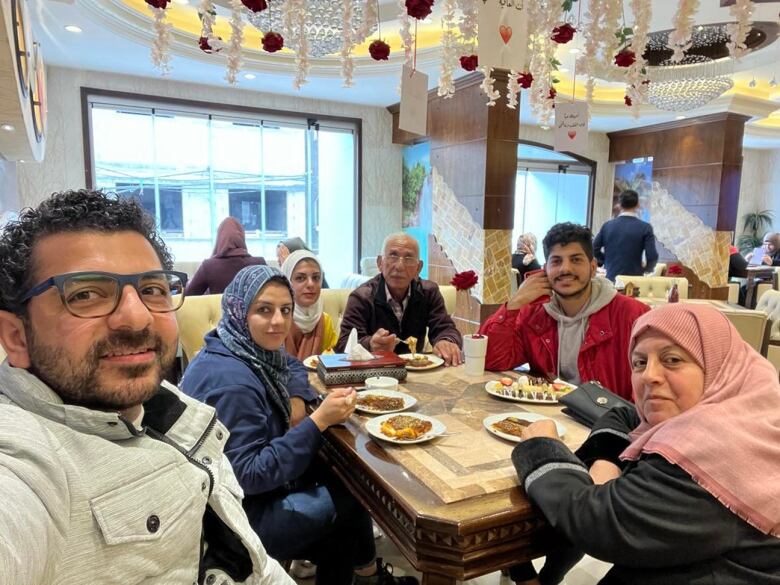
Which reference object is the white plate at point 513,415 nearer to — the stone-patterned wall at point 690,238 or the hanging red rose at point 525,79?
the hanging red rose at point 525,79

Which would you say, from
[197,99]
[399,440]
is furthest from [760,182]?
[399,440]

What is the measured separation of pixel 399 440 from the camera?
1.27 m

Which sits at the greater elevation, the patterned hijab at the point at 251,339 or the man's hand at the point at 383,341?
the patterned hijab at the point at 251,339

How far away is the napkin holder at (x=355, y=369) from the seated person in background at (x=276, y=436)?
0.13 meters

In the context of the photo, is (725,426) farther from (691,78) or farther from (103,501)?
(691,78)

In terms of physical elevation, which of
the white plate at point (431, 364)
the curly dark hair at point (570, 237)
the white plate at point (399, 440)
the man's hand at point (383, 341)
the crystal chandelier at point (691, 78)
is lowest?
the white plate at point (431, 364)

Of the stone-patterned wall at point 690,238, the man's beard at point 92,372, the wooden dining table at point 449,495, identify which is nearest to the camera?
the man's beard at point 92,372

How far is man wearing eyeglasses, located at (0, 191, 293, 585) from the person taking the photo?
62cm

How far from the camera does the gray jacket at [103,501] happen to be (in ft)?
1.90

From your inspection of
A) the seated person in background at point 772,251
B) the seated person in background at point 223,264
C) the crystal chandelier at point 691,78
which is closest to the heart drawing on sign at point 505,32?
the seated person in background at point 223,264

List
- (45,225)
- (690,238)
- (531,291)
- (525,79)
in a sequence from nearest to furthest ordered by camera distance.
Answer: (45,225)
(531,291)
(525,79)
(690,238)

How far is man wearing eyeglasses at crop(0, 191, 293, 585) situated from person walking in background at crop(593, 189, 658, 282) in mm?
5556

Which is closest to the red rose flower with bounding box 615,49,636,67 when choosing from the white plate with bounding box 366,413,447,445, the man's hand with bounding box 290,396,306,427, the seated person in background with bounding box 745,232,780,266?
the white plate with bounding box 366,413,447,445

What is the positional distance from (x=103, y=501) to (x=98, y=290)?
32 cm
